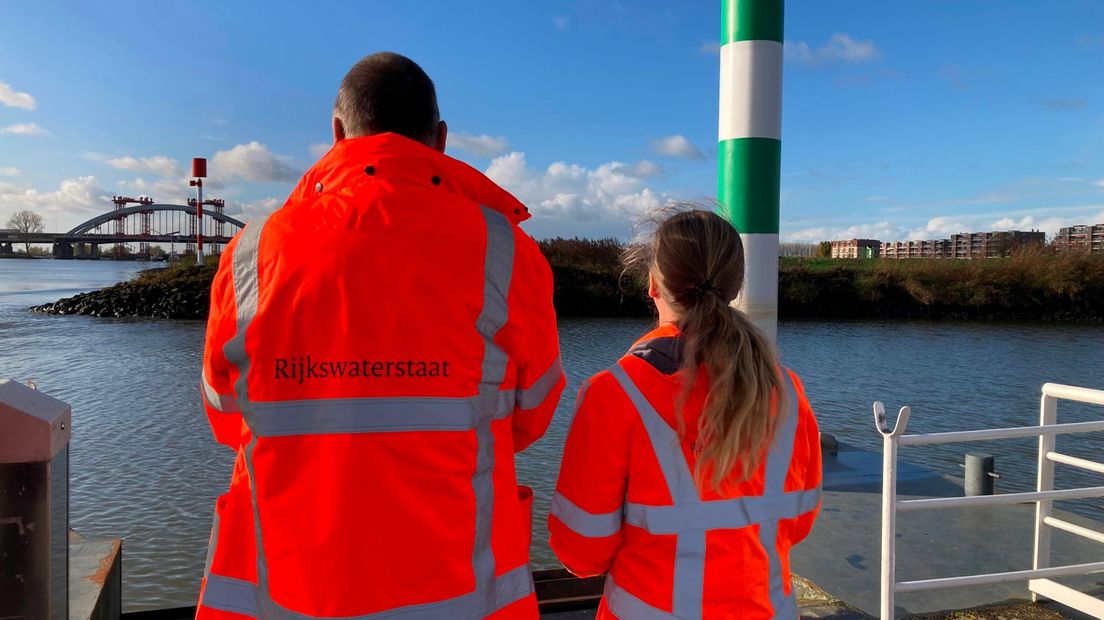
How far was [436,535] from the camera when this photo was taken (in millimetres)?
1143

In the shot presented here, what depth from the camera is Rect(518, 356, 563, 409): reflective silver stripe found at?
1.31 meters

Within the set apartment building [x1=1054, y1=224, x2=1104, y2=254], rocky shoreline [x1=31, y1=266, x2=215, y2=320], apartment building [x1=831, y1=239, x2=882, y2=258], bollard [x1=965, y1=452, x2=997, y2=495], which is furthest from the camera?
apartment building [x1=831, y1=239, x2=882, y2=258]

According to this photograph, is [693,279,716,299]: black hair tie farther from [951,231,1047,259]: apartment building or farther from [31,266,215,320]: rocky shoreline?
[951,231,1047,259]: apartment building

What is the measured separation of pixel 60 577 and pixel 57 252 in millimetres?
76369

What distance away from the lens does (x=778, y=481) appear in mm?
1457

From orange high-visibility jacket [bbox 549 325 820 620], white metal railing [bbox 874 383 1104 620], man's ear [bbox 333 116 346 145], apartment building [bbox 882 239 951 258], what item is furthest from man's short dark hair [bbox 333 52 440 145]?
Result: apartment building [bbox 882 239 951 258]

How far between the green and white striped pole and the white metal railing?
3.50ft

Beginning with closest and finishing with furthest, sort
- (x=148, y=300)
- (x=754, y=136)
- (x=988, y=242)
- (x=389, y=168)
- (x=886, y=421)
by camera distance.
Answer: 1. (x=389, y=168)
2. (x=886, y=421)
3. (x=754, y=136)
4. (x=148, y=300)
5. (x=988, y=242)

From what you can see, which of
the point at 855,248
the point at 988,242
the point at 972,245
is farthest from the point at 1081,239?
the point at 855,248

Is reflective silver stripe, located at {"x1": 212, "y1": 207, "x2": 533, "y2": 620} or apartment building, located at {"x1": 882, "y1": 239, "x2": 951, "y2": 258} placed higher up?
apartment building, located at {"x1": 882, "y1": 239, "x2": 951, "y2": 258}

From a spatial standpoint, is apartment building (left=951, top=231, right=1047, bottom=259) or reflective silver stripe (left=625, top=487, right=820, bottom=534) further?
apartment building (left=951, top=231, right=1047, bottom=259)

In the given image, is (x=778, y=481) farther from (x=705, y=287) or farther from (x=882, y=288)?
(x=882, y=288)

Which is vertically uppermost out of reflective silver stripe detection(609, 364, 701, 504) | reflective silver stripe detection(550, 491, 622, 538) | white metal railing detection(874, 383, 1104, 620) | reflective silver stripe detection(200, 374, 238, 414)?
reflective silver stripe detection(200, 374, 238, 414)

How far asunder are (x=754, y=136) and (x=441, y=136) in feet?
8.73
